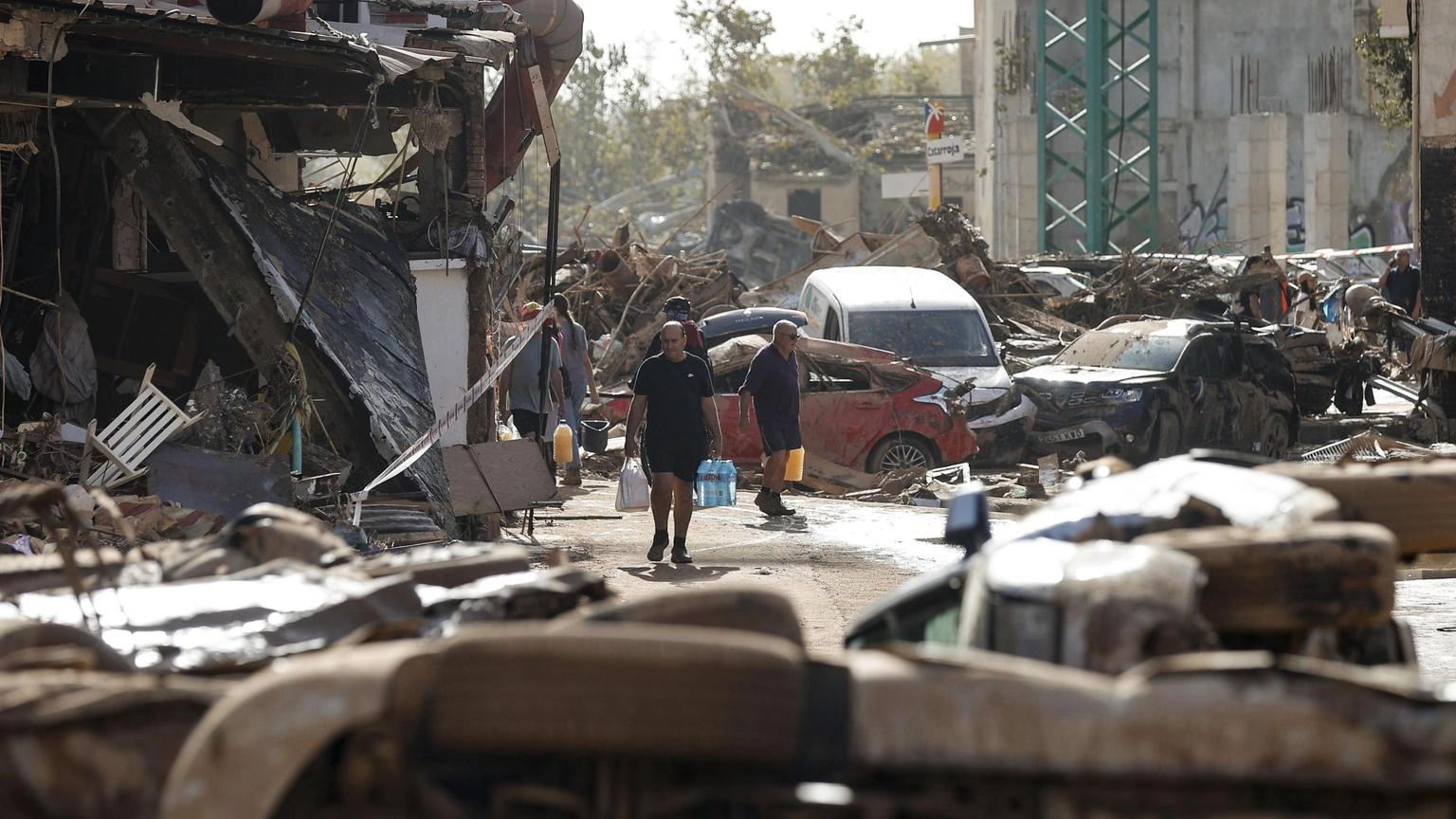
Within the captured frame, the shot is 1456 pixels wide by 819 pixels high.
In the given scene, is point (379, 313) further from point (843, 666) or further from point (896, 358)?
point (843, 666)

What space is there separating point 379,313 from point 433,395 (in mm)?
1651

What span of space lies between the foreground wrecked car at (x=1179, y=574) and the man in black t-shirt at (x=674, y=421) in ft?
27.7

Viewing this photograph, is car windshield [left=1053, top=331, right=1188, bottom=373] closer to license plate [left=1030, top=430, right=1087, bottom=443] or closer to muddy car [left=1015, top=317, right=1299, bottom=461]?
muddy car [left=1015, top=317, right=1299, bottom=461]

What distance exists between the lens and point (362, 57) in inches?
476

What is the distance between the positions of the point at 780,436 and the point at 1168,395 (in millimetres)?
5192

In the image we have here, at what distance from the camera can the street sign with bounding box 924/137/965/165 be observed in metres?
33.9

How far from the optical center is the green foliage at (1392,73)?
2645 cm

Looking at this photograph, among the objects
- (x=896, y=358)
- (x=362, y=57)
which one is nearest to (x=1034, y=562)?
(x=362, y=57)

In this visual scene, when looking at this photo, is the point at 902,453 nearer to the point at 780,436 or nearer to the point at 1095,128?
the point at 780,436

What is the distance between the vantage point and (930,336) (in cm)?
1989

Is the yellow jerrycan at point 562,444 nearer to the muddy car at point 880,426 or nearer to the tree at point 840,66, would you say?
the muddy car at point 880,426

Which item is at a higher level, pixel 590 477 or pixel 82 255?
pixel 82 255

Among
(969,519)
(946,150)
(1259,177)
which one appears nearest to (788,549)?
(969,519)

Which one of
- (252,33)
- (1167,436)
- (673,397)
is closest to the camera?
(252,33)
